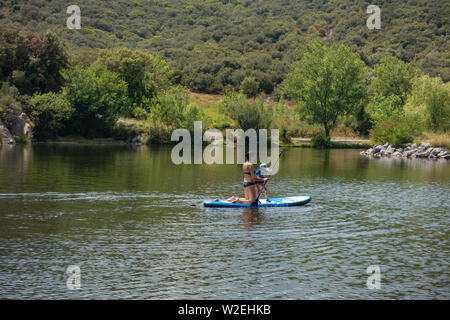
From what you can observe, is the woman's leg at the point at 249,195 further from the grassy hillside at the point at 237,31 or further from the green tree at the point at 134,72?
the grassy hillside at the point at 237,31

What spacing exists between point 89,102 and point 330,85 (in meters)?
30.5

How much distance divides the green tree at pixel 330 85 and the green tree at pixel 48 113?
96.5ft

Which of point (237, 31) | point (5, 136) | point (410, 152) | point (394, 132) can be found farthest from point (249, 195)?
point (237, 31)

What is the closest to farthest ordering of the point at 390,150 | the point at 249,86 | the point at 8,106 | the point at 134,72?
the point at 390,150 < the point at 8,106 < the point at 134,72 < the point at 249,86

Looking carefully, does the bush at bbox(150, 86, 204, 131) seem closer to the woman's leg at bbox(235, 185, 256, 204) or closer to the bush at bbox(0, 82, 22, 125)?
the bush at bbox(0, 82, 22, 125)

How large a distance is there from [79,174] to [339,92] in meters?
44.6

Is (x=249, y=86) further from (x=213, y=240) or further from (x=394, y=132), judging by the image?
(x=213, y=240)

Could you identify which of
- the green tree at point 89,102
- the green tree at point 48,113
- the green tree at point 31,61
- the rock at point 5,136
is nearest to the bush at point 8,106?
the rock at point 5,136

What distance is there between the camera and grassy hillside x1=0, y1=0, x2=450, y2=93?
114 metres

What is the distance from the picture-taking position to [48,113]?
67.9 m

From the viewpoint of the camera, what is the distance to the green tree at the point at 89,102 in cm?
7156

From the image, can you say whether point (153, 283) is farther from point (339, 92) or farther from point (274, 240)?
point (339, 92)
